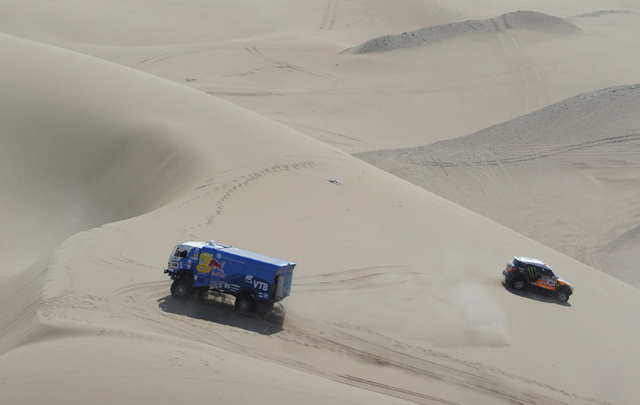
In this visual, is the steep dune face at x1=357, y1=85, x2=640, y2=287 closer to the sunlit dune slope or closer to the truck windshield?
the sunlit dune slope

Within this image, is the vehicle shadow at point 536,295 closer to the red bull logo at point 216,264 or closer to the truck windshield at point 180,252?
the red bull logo at point 216,264

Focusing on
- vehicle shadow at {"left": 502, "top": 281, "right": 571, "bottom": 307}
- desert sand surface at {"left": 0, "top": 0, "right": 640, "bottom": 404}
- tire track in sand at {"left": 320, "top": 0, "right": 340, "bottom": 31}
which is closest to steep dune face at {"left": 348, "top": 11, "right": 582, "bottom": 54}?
desert sand surface at {"left": 0, "top": 0, "right": 640, "bottom": 404}

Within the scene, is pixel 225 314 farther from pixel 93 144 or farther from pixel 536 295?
pixel 93 144

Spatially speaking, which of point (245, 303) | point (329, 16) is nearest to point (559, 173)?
point (245, 303)

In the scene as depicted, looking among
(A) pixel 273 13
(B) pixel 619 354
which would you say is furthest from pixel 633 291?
(A) pixel 273 13

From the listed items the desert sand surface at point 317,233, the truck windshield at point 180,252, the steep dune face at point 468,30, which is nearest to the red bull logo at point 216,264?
the truck windshield at point 180,252

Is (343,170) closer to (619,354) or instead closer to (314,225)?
(314,225)
